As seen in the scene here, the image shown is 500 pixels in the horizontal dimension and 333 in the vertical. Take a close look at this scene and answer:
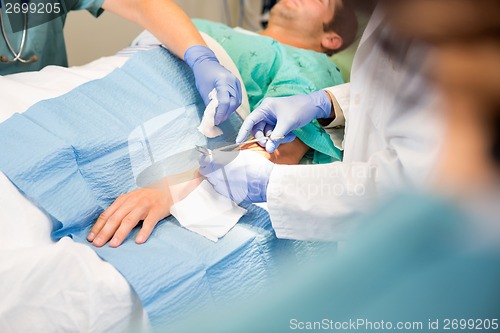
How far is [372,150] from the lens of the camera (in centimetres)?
94

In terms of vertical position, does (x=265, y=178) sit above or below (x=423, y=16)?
below

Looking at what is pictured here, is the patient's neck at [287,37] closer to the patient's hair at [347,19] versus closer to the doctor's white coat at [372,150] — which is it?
the doctor's white coat at [372,150]

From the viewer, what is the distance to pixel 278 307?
0.68 m

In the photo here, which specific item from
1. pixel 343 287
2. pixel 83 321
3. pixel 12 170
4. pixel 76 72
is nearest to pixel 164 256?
pixel 83 321

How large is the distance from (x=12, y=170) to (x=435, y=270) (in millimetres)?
858

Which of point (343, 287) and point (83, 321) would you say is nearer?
point (343, 287)

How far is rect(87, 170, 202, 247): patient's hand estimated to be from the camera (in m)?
1.12

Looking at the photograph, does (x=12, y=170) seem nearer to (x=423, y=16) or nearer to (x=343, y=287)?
(x=343, y=287)

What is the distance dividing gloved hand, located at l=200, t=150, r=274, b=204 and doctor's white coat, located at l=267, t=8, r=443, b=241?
0.21ft

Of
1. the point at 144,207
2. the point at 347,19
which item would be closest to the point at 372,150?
the point at 347,19

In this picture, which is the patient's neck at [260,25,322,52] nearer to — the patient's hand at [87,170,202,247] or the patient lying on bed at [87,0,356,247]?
the patient lying on bed at [87,0,356,247]

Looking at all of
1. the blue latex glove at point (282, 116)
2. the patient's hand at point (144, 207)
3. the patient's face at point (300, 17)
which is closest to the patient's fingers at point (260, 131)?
the blue latex glove at point (282, 116)

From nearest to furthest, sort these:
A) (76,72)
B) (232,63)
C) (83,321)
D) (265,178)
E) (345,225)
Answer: (345,225) → (83,321) → (265,178) → (76,72) → (232,63)

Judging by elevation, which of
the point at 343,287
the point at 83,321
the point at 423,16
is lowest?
the point at 83,321
